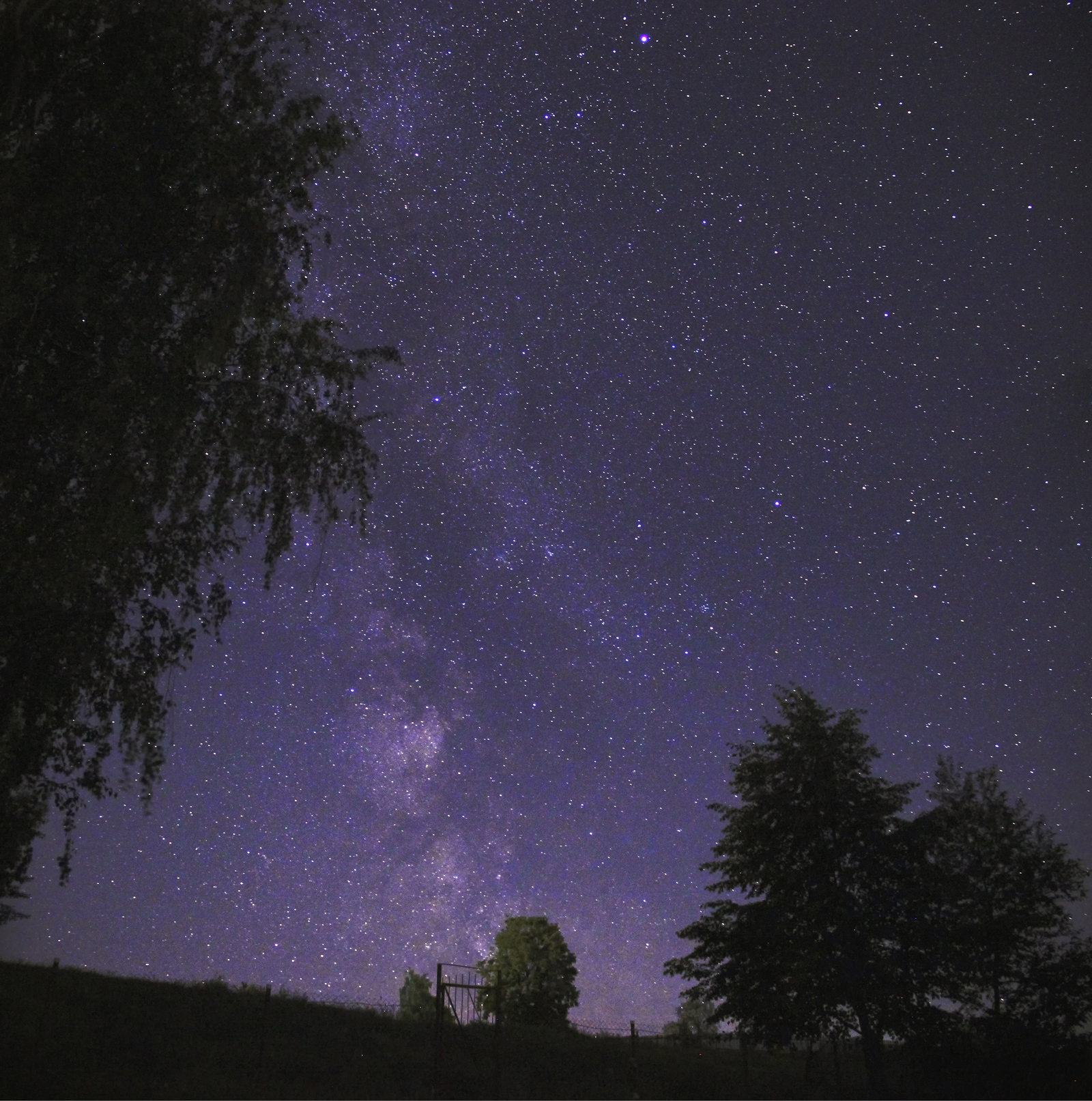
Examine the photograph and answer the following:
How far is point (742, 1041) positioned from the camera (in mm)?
25328

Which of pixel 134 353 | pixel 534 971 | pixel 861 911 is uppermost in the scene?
pixel 134 353

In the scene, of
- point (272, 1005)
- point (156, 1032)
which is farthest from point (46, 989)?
point (272, 1005)

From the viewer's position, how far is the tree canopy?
75.2 ft

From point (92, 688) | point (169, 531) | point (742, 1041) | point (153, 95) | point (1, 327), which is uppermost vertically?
point (153, 95)

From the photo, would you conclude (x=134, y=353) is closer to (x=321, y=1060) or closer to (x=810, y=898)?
(x=321, y=1060)

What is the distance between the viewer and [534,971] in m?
53.9

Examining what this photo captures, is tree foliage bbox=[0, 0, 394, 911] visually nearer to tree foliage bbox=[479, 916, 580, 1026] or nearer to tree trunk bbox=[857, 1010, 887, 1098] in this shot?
tree trunk bbox=[857, 1010, 887, 1098]

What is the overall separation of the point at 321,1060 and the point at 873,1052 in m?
15.2

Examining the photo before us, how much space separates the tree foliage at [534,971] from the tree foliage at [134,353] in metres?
44.6

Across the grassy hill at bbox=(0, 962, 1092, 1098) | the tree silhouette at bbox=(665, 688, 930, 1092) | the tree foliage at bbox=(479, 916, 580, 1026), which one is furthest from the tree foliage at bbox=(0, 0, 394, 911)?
the tree foliage at bbox=(479, 916, 580, 1026)

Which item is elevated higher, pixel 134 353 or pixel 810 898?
pixel 134 353

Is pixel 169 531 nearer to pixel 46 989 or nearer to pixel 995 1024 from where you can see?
pixel 46 989

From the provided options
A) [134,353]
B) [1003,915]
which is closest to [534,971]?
[1003,915]

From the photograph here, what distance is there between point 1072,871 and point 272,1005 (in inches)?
1061
